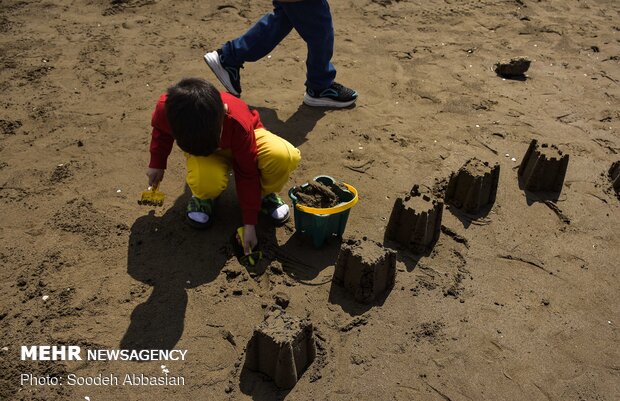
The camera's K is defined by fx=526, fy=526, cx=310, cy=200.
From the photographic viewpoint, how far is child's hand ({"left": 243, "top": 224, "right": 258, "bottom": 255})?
9.99 ft

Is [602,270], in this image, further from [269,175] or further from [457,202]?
[269,175]

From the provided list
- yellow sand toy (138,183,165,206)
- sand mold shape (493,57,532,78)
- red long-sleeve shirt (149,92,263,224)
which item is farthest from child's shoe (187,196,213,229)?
sand mold shape (493,57,532,78)

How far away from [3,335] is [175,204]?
4.14 feet

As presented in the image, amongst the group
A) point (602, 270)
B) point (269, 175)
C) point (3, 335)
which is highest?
point (269, 175)

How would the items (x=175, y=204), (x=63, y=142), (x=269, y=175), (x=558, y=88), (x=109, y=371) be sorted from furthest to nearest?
(x=558, y=88), (x=63, y=142), (x=175, y=204), (x=269, y=175), (x=109, y=371)

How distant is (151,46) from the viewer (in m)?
5.27

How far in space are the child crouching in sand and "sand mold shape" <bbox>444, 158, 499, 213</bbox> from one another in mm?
1140

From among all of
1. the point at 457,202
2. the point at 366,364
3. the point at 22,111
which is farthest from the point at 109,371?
the point at 22,111

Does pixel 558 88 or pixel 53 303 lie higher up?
pixel 558 88

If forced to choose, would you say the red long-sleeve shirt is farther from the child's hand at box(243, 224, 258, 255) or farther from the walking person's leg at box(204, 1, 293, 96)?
the walking person's leg at box(204, 1, 293, 96)

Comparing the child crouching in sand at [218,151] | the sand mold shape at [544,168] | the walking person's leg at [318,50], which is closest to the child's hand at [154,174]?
the child crouching in sand at [218,151]

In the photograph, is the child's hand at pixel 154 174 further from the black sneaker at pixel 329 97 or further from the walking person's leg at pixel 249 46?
the black sneaker at pixel 329 97

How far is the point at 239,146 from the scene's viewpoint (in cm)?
295

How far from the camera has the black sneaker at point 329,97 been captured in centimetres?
455
